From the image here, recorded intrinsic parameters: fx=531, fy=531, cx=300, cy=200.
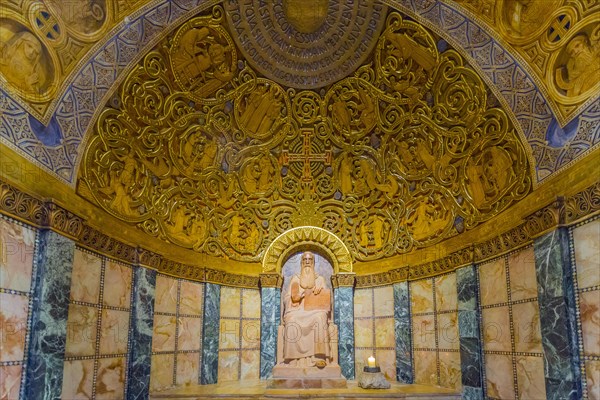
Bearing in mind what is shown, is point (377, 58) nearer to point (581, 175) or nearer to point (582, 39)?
point (582, 39)

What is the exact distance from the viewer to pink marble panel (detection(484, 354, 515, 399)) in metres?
9.15

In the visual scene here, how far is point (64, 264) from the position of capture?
8031mm

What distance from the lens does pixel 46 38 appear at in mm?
7965

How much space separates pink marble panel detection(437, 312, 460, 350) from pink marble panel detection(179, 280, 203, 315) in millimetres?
5362

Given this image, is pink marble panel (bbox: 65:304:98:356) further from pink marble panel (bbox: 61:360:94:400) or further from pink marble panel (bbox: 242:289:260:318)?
pink marble panel (bbox: 242:289:260:318)

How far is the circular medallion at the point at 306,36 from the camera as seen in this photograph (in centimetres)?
1086

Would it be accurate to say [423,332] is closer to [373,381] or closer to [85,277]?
[373,381]

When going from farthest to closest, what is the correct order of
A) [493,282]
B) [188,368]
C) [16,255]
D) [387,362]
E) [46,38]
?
[387,362], [188,368], [493,282], [46,38], [16,255]

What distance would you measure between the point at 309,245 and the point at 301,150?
7.93 ft

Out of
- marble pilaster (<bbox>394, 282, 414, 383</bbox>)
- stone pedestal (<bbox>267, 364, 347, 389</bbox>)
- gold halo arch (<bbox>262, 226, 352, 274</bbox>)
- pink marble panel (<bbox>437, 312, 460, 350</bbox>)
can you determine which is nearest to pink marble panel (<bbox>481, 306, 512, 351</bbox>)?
pink marble panel (<bbox>437, 312, 460, 350</bbox>)

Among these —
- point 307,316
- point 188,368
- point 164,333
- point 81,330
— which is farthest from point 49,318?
point 307,316

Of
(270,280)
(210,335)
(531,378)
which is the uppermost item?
(270,280)

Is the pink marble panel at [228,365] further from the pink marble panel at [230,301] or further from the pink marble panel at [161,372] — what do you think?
the pink marble panel at [161,372]

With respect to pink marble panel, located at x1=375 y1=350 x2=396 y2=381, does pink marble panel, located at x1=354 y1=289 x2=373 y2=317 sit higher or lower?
higher
